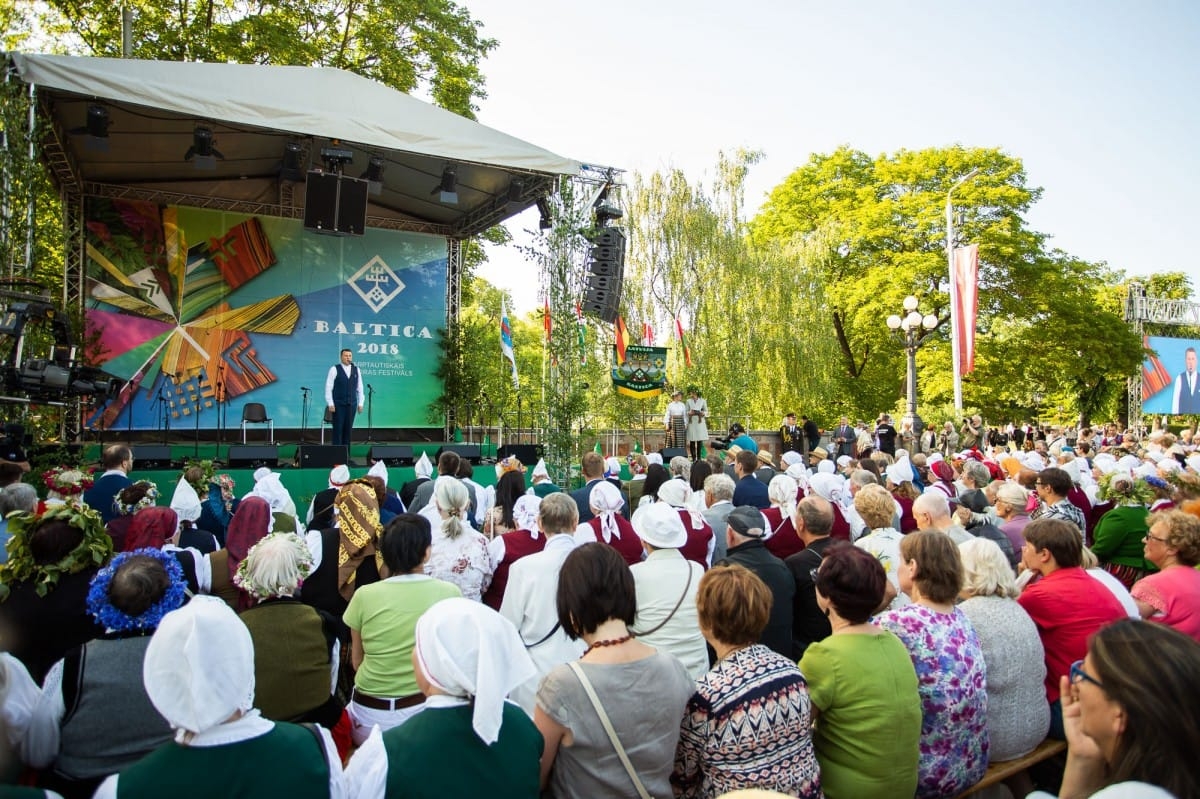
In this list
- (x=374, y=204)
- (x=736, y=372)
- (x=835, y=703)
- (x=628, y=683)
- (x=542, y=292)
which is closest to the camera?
(x=628, y=683)

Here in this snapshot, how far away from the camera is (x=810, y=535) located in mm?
3977

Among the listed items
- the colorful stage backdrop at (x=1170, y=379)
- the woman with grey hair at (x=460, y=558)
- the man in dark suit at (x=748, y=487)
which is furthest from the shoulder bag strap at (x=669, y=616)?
the colorful stage backdrop at (x=1170, y=379)

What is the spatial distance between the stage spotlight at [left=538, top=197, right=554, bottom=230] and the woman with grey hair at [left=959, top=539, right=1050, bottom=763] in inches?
380

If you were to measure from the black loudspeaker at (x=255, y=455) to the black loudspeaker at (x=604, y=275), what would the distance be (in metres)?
4.78

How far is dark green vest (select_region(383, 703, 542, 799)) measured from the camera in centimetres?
182

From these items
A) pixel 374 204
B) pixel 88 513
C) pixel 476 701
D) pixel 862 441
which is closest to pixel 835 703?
pixel 476 701

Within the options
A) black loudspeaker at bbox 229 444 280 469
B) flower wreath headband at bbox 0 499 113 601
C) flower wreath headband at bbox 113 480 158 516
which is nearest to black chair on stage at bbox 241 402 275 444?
black loudspeaker at bbox 229 444 280 469

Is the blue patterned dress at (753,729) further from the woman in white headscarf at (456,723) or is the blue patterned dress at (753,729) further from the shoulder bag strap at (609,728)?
the woman in white headscarf at (456,723)

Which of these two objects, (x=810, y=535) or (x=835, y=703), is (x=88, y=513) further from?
(x=810, y=535)

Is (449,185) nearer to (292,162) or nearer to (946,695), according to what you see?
(292,162)

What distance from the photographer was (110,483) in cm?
588

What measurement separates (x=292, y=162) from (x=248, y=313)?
3448 mm

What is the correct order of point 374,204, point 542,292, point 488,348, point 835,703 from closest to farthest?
point 835,703, point 542,292, point 374,204, point 488,348

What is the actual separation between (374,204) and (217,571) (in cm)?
1153
